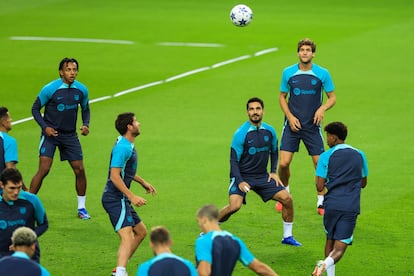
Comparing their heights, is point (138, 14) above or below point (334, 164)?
above

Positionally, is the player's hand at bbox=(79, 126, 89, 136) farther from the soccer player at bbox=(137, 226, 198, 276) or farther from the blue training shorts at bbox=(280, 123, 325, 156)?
the soccer player at bbox=(137, 226, 198, 276)

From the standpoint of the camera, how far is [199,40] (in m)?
37.5

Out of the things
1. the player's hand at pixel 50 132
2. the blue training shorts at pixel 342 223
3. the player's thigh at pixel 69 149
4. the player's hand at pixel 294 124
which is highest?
the player's hand at pixel 294 124

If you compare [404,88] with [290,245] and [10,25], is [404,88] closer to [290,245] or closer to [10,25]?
[290,245]

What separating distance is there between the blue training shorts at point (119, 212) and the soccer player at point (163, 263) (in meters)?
4.20

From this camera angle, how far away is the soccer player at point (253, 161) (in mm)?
16781

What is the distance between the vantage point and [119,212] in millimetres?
15719

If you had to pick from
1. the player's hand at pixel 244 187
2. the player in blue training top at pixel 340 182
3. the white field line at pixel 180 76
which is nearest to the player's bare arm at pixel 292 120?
the player's hand at pixel 244 187

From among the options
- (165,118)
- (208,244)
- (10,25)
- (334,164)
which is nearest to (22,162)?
(165,118)

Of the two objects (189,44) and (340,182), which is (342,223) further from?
(189,44)

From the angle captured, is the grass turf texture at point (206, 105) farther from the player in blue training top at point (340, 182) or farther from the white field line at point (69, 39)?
the player in blue training top at point (340, 182)

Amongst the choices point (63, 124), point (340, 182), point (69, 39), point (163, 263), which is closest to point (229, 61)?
point (69, 39)

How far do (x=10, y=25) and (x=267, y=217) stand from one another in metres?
23.9

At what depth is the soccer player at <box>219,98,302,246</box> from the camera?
16781 millimetres
